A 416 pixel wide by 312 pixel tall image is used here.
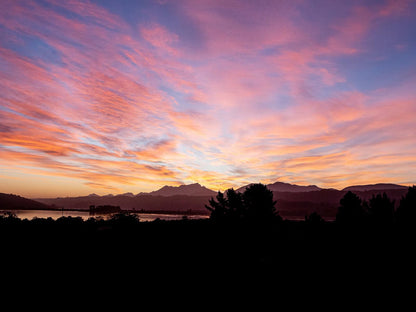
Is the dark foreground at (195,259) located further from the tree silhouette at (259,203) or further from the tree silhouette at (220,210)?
the tree silhouette at (220,210)

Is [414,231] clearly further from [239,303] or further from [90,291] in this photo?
[90,291]

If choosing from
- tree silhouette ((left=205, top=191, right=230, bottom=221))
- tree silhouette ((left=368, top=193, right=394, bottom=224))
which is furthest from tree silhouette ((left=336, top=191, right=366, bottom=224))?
tree silhouette ((left=205, top=191, right=230, bottom=221))

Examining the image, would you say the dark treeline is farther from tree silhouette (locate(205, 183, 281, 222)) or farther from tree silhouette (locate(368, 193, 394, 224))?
tree silhouette (locate(368, 193, 394, 224))

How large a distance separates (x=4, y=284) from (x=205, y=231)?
1797 centimetres

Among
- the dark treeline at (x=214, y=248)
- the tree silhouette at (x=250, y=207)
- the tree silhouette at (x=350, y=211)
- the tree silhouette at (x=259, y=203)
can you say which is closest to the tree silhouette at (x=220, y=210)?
the tree silhouette at (x=250, y=207)

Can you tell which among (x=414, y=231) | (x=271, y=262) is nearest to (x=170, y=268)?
(x=271, y=262)

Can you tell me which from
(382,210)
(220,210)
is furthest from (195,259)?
(382,210)

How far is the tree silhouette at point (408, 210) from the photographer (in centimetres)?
3557

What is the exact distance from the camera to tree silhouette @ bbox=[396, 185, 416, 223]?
35566mm

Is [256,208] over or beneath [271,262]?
over

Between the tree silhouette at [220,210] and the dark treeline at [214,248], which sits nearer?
the dark treeline at [214,248]

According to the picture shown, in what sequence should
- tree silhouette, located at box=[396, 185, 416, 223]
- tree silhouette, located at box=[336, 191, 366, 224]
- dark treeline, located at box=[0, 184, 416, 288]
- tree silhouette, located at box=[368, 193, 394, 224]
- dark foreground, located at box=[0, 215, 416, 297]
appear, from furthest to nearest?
tree silhouette, located at box=[368, 193, 394, 224], tree silhouette, located at box=[396, 185, 416, 223], tree silhouette, located at box=[336, 191, 366, 224], dark treeline, located at box=[0, 184, 416, 288], dark foreground, located at box=[0, 215, 416, 297]

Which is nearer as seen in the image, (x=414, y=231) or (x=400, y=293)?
(x=400, y=293)

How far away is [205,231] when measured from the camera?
27.2 m
